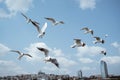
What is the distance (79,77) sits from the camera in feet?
387

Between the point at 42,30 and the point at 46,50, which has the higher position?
the point at 42,30

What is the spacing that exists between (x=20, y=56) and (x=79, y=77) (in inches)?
3501

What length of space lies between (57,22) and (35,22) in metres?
5.64

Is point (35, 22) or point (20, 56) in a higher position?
point (35, 22)

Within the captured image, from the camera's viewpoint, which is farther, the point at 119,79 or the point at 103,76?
the point at 103,76

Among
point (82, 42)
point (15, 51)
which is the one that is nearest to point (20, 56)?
point (15, 51)

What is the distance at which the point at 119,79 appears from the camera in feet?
364

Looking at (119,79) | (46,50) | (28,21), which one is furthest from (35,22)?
(119,79)

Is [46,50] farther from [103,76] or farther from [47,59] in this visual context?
[103,76]

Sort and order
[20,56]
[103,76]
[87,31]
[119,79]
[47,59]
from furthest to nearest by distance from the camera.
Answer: [103,76] < [119,79] < [87,31] < [20,56] < [47,59]

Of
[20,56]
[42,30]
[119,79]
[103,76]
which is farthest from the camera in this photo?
[103,76]

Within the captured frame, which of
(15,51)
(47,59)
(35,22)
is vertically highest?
(35,22)

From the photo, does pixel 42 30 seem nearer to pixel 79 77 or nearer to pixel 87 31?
pixel 87 31

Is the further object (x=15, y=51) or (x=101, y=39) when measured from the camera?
(x=101, y=39)
